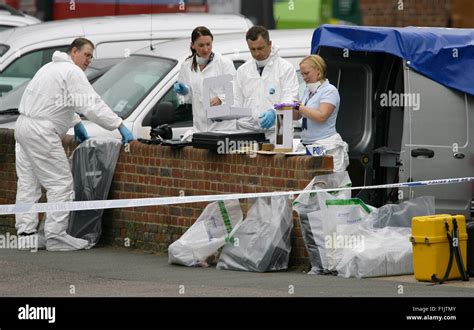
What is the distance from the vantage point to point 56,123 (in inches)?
561

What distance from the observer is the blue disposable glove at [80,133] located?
48.4 feet

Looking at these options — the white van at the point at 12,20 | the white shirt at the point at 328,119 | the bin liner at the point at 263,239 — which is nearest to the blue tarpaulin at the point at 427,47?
the white shirt at the point at 328,119

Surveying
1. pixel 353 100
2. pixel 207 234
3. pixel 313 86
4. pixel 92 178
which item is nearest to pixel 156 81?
pixel 92 178

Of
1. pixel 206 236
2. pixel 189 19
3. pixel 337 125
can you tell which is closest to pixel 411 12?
pixel 189 19

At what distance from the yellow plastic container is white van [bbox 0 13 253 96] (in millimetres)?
7880

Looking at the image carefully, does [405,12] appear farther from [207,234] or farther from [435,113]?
[207,234]

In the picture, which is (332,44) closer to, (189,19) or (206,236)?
(206,236)

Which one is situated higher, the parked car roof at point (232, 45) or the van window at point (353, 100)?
the parked car roof at point (232, 45)

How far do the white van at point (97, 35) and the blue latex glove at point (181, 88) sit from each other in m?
4.41

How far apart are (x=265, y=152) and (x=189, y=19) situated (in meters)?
7.27

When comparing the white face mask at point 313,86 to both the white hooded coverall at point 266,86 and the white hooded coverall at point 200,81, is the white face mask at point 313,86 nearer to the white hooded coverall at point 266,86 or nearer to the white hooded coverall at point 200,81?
the white hooded coverall at point 266,86

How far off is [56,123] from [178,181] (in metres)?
1.30

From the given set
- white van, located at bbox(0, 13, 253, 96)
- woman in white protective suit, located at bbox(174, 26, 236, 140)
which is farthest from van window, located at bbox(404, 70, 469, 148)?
→ white van, located at bbox(0, 13, 253, 96)

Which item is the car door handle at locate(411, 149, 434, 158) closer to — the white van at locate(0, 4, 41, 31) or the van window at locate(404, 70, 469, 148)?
the van window at locate(404, 70, 469, 148)
